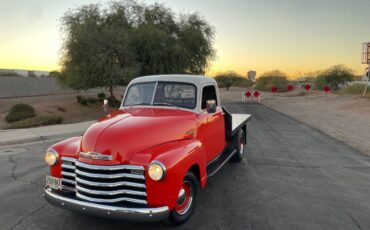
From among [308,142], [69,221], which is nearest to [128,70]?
[308,142]

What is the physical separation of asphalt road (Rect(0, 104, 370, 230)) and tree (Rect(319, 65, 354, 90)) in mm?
52966

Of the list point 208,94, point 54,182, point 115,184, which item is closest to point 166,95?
point 208,94

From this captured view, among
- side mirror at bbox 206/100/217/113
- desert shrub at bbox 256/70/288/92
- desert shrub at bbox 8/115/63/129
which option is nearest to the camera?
side mirror at bbox 206/100/217/113

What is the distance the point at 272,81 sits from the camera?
2456 inches

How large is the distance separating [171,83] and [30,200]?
3072 mm

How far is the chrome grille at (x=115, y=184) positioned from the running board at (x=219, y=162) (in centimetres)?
168

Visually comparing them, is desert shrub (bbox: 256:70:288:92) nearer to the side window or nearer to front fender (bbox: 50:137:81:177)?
the side window

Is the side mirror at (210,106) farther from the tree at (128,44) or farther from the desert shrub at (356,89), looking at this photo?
the desert shrub at (356,89)

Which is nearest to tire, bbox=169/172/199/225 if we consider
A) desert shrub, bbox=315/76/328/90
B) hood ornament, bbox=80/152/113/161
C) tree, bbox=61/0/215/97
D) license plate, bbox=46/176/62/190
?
hood ornament, bbox=80/152/113/161

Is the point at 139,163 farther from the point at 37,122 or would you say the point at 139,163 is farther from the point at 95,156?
the point at 37,122

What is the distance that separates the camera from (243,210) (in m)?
4.59

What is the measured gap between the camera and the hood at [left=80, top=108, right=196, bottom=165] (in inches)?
146

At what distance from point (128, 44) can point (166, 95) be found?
17.2 meters

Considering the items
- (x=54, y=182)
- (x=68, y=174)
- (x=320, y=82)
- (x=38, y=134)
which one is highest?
(x=320, y=82)
